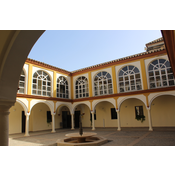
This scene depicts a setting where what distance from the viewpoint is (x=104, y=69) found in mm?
17766

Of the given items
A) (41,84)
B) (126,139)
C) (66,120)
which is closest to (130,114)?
(126,139)

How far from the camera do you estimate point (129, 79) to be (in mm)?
16172

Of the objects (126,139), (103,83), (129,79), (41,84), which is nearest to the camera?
(126,139)

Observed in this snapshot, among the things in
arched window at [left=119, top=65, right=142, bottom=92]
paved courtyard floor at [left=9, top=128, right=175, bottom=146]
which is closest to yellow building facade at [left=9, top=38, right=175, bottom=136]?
arched window at [left=119, top=65, right=142, bottom=92]

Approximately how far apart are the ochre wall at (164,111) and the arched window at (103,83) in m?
5.32

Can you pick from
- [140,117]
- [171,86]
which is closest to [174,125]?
[140,117]

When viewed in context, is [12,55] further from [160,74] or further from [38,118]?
[38,118]

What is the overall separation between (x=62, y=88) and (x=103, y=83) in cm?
507

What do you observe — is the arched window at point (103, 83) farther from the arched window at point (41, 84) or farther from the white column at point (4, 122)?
the white column at point (4, 122)

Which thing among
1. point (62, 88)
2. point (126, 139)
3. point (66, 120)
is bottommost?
point (126, 139)

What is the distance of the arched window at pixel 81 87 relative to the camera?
18.9m

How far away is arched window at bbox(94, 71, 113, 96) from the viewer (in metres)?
17.3

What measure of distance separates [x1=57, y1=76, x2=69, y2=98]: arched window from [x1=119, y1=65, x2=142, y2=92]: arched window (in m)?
6.78
